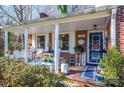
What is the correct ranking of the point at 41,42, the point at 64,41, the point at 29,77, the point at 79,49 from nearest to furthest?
the point at 29,77 → the point at 79,49 → the point at 64,41 → the point at 41,42

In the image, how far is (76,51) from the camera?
13.0 metres

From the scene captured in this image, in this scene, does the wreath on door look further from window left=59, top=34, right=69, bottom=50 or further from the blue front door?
window left=59, top=34, right=69, bottom=50

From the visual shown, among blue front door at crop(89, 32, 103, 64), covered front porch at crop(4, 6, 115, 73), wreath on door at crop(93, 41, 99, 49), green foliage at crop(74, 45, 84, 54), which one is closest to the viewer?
covered front porch at crop(4, 6, 115, 73)

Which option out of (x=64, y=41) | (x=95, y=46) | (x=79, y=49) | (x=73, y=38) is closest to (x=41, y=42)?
(x=64, y=41)

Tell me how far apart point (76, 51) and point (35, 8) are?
15.4 m

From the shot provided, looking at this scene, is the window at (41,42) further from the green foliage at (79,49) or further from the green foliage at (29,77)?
the green foliage at (29,77)

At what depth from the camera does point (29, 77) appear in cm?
559

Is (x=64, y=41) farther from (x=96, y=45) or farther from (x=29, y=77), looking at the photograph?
(x=29, y=77)

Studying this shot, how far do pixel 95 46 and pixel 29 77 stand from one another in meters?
7.28

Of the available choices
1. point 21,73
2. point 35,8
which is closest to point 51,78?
point 21,73

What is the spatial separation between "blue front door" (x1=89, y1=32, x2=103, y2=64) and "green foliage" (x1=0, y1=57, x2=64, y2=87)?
6662 millimetres

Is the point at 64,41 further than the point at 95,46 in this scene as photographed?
Yes

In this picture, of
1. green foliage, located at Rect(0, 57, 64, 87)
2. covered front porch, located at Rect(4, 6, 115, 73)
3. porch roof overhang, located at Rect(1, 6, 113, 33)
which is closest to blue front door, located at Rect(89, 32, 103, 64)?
covered front porch, located at Rect(4, 6, 115, 73)

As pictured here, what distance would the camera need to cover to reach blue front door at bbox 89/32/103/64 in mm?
12070
